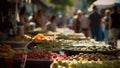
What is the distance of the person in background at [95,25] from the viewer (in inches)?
1075

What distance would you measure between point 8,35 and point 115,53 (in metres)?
6.45

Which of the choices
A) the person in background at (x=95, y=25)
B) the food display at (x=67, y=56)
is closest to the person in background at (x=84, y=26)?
the person in background at (x=95, y=25)

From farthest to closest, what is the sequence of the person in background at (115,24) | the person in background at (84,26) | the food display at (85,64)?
the person in background at (84,26) < the person in background at (115,24) < the food display at (85,64)

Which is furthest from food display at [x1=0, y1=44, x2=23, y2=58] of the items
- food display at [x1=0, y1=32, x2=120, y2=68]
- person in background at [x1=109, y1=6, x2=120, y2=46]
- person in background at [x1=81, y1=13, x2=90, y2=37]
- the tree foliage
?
the tree foliage

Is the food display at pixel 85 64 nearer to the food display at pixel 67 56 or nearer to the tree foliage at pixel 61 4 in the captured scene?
the food display at pixel 67 56

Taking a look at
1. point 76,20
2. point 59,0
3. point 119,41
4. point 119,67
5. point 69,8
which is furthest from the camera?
point 69,8

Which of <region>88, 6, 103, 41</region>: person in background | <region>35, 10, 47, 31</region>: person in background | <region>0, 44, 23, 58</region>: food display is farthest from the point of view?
<region>35, 10, 47, 31</region>: person in background

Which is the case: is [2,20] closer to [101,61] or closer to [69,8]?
[101,61]

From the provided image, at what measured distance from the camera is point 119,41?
2778 centimetres

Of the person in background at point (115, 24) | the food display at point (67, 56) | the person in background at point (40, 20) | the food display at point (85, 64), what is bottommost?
the food display at point (85, 64)

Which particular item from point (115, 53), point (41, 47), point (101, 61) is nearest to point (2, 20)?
point (41, 47)

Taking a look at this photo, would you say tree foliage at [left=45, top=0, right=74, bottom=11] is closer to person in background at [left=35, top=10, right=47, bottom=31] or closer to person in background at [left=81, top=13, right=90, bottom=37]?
person in background at [left=35, top=10, right=47, bottom=31]

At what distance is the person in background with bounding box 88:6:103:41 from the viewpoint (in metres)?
27.3

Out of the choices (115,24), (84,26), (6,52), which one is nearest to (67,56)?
(6,52)
